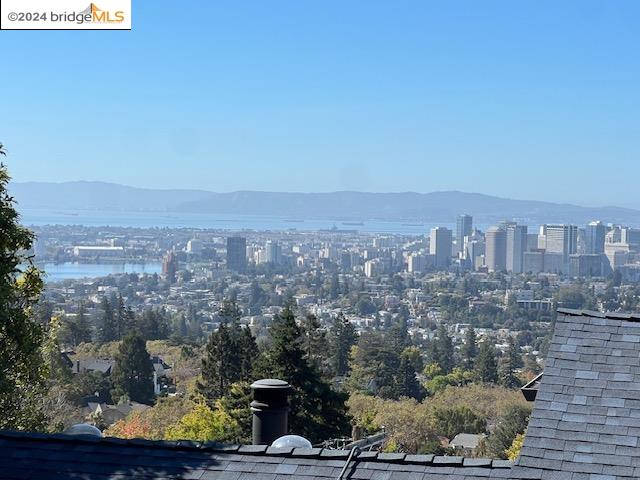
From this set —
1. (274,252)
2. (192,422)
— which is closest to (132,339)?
(192,422)

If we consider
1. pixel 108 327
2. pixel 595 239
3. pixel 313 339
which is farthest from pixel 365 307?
pixel 595 239

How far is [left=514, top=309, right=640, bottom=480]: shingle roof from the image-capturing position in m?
4.41

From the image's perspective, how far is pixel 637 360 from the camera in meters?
4.98

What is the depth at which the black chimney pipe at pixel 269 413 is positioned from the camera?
19.2 feet

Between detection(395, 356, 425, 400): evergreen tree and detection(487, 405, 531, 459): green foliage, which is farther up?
detection(487, 405, 531, 459): green foliage

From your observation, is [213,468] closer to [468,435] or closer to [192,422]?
[192,422]

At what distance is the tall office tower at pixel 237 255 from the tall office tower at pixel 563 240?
57.6 m

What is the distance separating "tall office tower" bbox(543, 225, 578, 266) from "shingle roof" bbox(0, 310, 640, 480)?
175m

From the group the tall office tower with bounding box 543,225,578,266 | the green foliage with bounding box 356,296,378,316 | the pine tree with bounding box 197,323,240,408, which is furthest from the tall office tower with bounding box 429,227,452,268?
the pine tree with bounding box 197,323,240,408

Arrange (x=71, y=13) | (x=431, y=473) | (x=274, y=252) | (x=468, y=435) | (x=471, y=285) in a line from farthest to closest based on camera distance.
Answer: (x=274, y=252) → (x=471, y=285) → (x=468, y=435) → (x=71, y=13) → (x=431, y=473)

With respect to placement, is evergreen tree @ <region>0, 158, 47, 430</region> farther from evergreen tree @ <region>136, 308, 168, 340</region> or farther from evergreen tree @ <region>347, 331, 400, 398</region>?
evergreen tree @ <region>136, 308, 168, 340</region>

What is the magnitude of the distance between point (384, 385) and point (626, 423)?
38.1m

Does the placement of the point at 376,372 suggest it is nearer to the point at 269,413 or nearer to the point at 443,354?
Answer: the point at 443,354

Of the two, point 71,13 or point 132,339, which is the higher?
point 71,13
